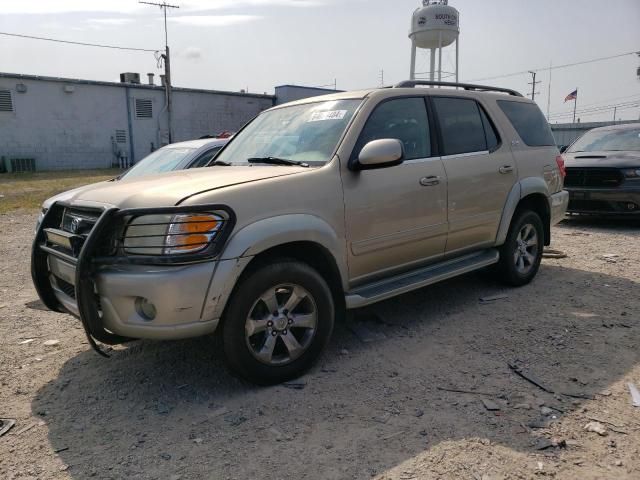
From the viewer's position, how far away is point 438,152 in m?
4.27

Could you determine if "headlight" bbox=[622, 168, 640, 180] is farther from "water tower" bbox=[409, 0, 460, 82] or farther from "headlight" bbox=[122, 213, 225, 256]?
"water tower" bbox=[409, 0, 460, 82]

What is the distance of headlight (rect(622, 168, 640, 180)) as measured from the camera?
8141mm

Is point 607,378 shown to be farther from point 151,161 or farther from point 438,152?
point 151,161

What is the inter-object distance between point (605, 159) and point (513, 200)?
4.83 metres

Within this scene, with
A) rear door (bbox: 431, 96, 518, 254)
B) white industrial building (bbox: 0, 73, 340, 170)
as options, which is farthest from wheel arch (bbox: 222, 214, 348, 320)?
white industrial building (bbox: 0, 73, 340, 170)

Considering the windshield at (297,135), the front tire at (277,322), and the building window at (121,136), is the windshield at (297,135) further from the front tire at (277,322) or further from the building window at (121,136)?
the building window at (121,136)

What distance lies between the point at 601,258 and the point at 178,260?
563cm

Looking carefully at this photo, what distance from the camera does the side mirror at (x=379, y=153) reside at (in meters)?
3.45

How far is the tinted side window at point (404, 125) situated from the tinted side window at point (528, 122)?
1311 millimetres

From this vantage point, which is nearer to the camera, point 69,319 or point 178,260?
point 178,260

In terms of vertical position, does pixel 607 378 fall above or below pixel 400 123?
below

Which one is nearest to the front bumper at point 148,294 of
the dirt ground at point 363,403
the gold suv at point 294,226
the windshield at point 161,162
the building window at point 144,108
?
the gold suv at point 294,226

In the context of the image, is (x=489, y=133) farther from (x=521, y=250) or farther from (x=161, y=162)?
(x=161, y=162)

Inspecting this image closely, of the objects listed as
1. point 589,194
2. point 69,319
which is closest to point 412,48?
point 589,194
